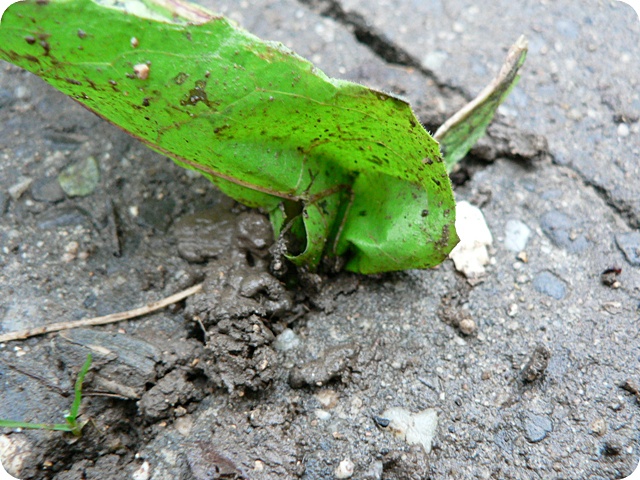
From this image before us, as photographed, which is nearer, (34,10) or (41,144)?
(34,10)

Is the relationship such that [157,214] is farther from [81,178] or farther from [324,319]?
[324,319]

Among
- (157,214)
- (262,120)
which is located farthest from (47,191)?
(262,120)

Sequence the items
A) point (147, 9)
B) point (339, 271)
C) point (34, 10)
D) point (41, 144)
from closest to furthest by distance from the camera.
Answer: point (34, 10), point (147, 9), point (339, 271), point (41, 144)

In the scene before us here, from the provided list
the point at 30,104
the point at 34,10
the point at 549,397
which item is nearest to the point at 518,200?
the point at 549,397

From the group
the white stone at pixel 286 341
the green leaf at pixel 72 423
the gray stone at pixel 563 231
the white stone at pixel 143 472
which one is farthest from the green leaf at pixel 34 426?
the gray stone at pixel 563 231

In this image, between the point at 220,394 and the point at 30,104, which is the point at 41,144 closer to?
the point at 30,104

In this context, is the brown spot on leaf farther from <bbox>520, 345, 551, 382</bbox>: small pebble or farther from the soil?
<bbox>520, 345, 551, 382</bbox>: small pebble

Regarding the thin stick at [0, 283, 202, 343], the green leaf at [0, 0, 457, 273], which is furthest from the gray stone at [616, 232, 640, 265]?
the thin stick at [0, 283, 202, 343]

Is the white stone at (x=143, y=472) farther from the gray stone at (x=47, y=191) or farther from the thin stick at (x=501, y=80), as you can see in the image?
the thin stick at (x=501, y=80)
